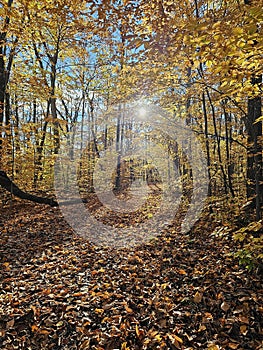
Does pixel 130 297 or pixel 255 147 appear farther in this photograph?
pixel 255 147

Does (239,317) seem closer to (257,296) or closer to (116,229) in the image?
(257,296)

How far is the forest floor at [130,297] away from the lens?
2408mm

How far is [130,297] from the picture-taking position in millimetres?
3080

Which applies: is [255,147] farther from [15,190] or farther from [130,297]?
[15,190]

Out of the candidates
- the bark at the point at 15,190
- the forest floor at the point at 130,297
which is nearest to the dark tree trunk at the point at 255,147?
the forest floor at the point at 130,297

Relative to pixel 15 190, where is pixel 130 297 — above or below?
below

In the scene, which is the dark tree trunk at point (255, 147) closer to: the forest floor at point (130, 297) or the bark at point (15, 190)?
the forest floor at point (130, 297)

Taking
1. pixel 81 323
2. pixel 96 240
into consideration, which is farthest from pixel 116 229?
pixel 81 323

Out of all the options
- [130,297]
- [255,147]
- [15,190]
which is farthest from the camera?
[15,190]

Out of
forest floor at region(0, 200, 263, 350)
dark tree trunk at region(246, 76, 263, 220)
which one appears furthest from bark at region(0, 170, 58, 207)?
dark tree trunk at region(246, 76, 263, 220)

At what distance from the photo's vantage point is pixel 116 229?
19.8ft

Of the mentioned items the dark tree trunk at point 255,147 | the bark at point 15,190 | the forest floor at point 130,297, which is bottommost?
the forest floor at point 130,297

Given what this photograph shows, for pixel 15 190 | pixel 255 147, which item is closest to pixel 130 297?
pixel 255 147

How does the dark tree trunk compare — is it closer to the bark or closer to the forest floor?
the forest floor
